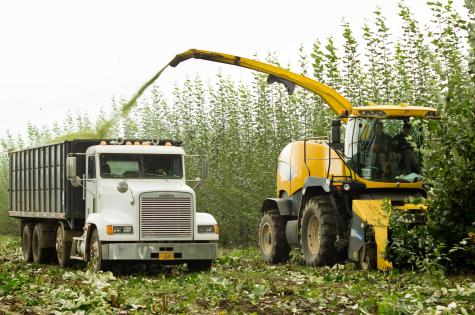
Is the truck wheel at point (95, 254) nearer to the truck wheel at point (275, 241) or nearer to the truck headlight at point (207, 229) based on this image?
the truck headlight at point (207, 229)

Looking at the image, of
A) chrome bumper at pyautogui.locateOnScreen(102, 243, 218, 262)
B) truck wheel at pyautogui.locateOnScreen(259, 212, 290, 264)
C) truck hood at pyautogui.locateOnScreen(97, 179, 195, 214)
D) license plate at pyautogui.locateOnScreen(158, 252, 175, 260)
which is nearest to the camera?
chrome bumper at pyautogui.locateOnScreen(102, 243, 218, 262)

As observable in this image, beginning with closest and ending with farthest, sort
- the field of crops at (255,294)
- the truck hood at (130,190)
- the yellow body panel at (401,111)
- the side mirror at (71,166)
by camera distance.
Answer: the field of crops at (255,294) < the yellow body panel at (401,111) < the truck hood at (130,190) < the side mirror at (71,166)

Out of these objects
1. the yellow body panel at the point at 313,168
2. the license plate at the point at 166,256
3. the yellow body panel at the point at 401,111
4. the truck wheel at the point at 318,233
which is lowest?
the license plate at the point at 166,256

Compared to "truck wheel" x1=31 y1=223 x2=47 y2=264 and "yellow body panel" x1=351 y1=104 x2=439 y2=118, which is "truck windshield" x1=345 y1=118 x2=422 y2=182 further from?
"truck wheel" x1=31 y1=223 x2=47 y2=264

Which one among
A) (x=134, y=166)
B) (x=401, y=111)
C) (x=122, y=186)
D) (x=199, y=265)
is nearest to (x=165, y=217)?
(x=122, y=186)

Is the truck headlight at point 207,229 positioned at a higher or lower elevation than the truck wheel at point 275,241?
higher

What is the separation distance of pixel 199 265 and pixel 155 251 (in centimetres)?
144

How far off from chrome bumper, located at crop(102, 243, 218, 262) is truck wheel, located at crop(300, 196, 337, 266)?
6.65 ft

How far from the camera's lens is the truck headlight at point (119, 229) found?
1862 cm

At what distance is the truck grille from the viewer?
18.9 meters

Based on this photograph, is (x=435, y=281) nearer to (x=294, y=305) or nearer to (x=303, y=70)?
(x=294, y=305)

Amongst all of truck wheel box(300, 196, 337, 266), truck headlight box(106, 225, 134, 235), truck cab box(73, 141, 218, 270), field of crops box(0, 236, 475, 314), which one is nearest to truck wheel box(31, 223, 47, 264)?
truck cab box(73, 141, 218, 270)

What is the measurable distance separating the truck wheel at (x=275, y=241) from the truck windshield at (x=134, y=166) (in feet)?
10.0

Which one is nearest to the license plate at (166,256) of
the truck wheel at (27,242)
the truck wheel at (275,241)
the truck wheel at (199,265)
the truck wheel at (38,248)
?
the truck wheel at (199,265)
